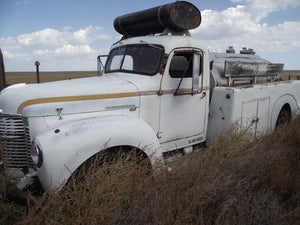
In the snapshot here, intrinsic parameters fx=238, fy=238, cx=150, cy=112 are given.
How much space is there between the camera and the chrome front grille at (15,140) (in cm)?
265

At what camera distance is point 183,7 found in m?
3.69

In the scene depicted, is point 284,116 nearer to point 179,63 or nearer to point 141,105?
point 179,63

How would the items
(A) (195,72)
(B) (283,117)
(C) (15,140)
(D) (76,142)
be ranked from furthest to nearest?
(B) (283,117) → (A) (195,72) → (C) (15,140) → (D) (76,142)

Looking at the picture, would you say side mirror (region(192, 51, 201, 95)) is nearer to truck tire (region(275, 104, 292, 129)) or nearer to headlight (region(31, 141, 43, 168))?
headlight (region(31, 141, 43, 168))

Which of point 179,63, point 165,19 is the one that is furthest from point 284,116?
point 165,19

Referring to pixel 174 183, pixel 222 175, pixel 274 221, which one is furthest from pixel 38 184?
pixel 274 221

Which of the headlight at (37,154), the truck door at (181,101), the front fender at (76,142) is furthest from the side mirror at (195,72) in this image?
the headlight at (37,154)

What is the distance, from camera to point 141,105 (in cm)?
329

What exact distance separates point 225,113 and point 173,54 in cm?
145

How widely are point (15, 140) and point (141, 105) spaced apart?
5.17 feet

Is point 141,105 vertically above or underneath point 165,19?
underneath

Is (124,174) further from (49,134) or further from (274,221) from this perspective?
Answer: (274,221)

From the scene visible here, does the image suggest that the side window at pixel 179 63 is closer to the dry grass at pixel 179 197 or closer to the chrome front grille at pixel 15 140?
the dry grass at pixel 179 197

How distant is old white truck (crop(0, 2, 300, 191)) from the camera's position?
8.21 ft
